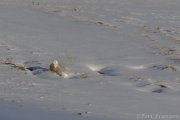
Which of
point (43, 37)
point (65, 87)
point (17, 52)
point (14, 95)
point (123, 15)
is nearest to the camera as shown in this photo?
point (14, 95)

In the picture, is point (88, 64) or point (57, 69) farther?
point (88, 64)

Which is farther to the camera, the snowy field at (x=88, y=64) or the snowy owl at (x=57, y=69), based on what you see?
the snowy owl at (x=57, y=69)

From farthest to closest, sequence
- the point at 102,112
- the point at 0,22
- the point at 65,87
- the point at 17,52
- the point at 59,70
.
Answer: the point at 0,22, the point at 17,52, the point at 59,70, the point at 65,87, the point at 102,112

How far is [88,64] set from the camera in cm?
849

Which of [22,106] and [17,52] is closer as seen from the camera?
[22,106]

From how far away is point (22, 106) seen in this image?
5.64 meters

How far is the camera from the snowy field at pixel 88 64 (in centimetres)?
568

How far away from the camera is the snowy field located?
18.6ft

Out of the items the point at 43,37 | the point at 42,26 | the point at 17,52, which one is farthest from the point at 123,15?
the point at 17,52

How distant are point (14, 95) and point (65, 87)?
852mm

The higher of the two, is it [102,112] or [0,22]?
[0,22]

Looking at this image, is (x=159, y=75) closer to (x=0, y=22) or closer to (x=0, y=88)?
(x=0, y=88)

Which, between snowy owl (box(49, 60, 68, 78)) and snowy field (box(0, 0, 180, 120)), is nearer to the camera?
snowy field (box(0, 0, 180, 120))

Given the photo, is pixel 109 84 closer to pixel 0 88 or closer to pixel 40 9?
pixel 0 88
